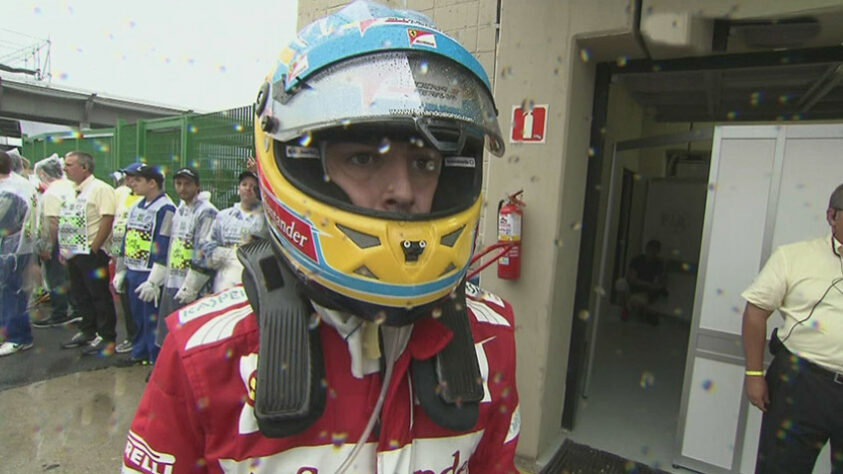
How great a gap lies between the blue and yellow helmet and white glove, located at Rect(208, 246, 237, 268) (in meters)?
3.37

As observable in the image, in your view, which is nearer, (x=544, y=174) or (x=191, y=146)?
(x=544, y=174)

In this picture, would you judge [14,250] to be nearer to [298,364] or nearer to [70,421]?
[70,421]

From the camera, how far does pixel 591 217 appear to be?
13.0 feet

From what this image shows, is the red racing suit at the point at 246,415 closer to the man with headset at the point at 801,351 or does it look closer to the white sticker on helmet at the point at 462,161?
the white sticker on helmet at the point at 462,161

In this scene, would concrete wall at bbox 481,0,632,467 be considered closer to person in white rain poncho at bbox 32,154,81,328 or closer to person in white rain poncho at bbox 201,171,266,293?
person in white rain poncho at bbox 201,171,266,293

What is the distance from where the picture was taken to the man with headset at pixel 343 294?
1.05 meters

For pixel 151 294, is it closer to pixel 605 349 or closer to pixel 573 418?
pixel 573 418

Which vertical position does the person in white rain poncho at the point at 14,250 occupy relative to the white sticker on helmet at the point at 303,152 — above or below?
below

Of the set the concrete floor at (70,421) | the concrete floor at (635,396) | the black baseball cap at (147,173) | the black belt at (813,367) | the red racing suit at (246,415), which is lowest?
the concrete floor at (70,421)

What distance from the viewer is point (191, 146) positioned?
7805 millimetres

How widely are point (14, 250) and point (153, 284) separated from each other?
7.31 feet

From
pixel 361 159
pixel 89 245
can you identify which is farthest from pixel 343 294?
pixel 89 245

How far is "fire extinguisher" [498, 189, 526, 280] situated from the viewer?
138 inches

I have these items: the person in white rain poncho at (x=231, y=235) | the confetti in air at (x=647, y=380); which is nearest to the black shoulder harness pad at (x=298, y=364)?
the person in white rain poncho at (x=231, y=235)
